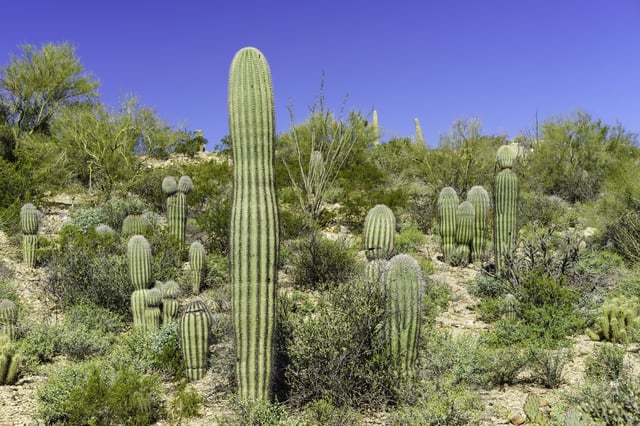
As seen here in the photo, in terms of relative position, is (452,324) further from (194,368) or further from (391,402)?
(194,368)

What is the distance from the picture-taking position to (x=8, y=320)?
261 inches

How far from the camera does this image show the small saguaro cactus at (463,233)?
35.3 ft

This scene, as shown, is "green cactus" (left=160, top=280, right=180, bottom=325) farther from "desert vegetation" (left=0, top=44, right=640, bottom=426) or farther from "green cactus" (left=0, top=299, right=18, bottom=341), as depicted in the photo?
"green cactus" (left=0, top=299, right=18, bottom=341)

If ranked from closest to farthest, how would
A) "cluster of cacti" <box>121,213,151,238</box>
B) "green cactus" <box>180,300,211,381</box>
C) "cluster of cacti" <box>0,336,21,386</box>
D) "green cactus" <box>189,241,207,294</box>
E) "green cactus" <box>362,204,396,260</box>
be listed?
"cluster of cacti" <box>0,336,21,386</box> → "green cactus" <box>180,300,211,381</box> → "green cactus" <box>362,204,396,260</box> → "green cactus" <box>189,241,207,294</box> → "cluster of cacti" <box>121,213,151,238</box>

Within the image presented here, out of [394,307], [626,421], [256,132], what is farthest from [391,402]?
[256,132]

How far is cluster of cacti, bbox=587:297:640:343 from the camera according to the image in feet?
20.3

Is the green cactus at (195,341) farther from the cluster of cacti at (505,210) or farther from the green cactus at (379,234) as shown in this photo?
the cluster of cacti at (505,210)

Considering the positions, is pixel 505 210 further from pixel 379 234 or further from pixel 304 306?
pixel 304 306

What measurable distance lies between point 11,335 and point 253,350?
3.72 m

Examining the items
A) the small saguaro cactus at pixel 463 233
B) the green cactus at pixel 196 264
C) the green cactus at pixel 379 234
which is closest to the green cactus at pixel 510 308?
the green cactus at pixel 379 234

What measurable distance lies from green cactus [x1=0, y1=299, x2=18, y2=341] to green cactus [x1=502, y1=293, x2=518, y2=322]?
595cm

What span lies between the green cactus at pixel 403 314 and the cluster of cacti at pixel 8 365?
3707mm

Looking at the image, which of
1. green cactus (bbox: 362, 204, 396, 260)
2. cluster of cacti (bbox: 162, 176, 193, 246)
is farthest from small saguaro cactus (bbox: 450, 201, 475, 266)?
cluster of cacti (bbox: 162, 176, 193, 246)

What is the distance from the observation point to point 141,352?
594 centimetres
